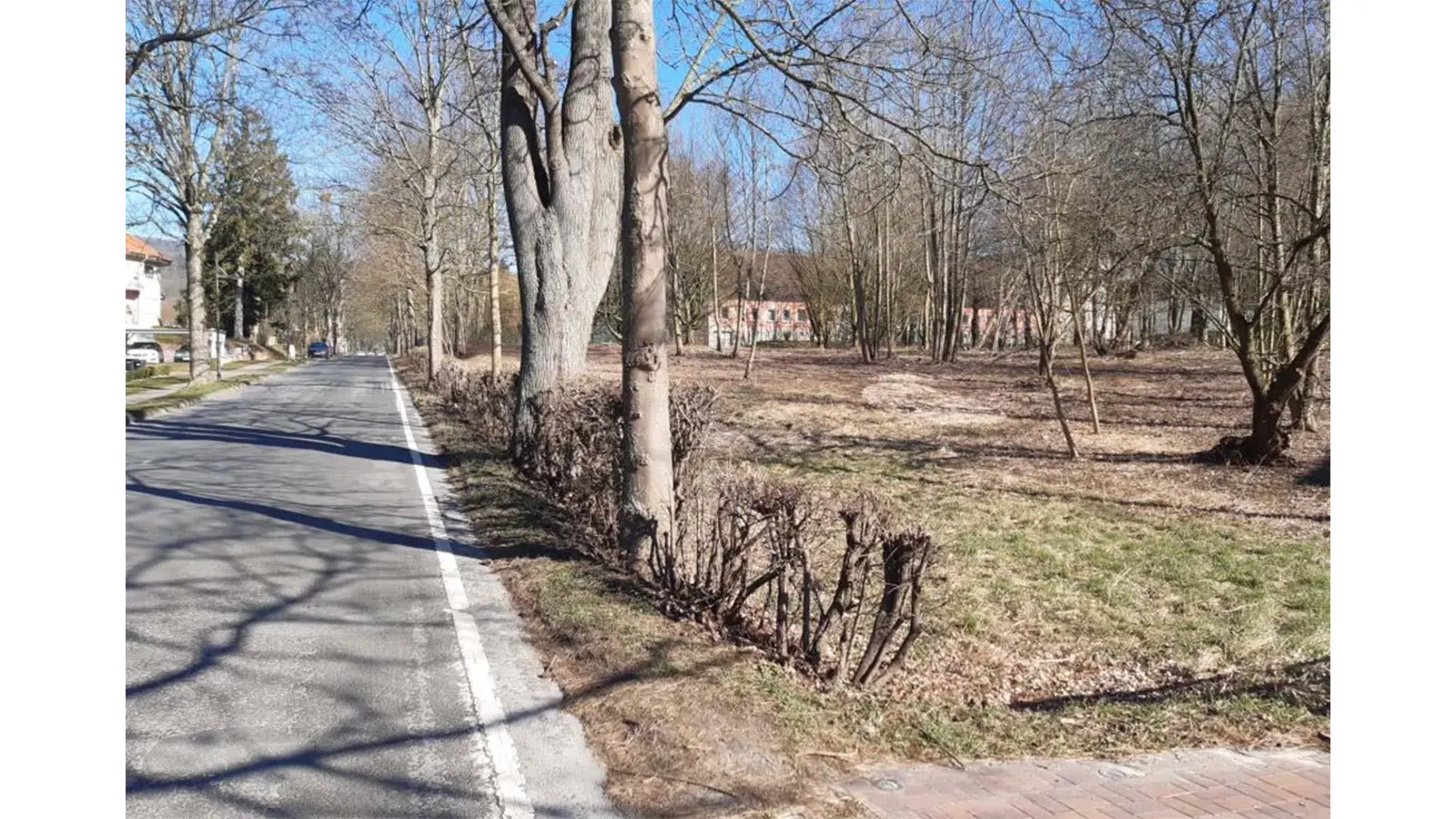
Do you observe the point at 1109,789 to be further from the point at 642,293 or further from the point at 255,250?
the point at 255,250

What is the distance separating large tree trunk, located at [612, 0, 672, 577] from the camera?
6.12m

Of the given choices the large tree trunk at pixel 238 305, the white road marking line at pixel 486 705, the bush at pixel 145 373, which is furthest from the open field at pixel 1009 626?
the large tree trunk at pixel 238 305

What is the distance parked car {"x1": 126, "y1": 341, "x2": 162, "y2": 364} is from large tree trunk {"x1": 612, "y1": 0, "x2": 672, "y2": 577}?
140 ft

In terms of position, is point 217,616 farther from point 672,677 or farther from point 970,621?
point 970,621

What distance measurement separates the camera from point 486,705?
14.1ft

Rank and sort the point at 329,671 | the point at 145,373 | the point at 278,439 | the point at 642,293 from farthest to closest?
the point at 145,373 < the point at 278,439 < the point at 642,293 < the point at 329,671

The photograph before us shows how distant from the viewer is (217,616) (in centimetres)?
555

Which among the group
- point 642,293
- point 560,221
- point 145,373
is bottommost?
point 145,373

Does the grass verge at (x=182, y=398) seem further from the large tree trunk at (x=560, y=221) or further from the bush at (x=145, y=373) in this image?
the large tree trunk at (x=560, y=221)

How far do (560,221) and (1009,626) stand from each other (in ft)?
24.0

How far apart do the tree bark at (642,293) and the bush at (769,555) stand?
219 millimetres

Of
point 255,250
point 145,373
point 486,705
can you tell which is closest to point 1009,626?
point 486,705

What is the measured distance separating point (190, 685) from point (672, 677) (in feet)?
7.73

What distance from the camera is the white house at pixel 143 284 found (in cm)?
5516
